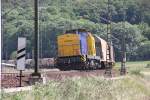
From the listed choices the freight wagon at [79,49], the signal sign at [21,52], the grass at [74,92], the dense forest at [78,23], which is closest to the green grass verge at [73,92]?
the grass at [74,92]

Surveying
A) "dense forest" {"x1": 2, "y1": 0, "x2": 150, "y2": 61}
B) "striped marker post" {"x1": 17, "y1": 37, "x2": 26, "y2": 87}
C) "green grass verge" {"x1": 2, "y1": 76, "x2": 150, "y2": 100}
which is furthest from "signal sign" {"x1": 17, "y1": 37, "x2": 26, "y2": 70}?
"dense forest" {"x1": 2, "y1": 0, "x2": 150, "y2": 61}

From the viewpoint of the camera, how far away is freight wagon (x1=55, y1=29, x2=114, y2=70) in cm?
3547

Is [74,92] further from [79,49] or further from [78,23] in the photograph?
[78,23]

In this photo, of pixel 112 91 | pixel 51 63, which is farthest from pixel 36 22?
pixel 51 63

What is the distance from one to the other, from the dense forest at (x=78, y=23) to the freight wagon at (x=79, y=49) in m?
1.78

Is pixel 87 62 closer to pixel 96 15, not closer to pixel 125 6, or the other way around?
pixel 125 6

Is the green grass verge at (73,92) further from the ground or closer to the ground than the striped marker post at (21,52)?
closer to the ground

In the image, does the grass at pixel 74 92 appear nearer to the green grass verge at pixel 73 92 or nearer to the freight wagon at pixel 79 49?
the green grass verge at pixel 73 92

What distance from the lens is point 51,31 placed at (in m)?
47.0

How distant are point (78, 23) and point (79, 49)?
36.0 ft

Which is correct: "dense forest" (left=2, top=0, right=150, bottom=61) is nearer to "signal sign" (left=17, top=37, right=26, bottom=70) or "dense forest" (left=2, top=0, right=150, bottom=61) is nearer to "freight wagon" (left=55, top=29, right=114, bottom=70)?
"freight wagon" (left=55, top=29, right=114, bottom=70)

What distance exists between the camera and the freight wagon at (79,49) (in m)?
35.5

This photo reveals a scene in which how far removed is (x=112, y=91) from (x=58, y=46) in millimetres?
18817

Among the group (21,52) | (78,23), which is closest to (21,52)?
(21,52)
